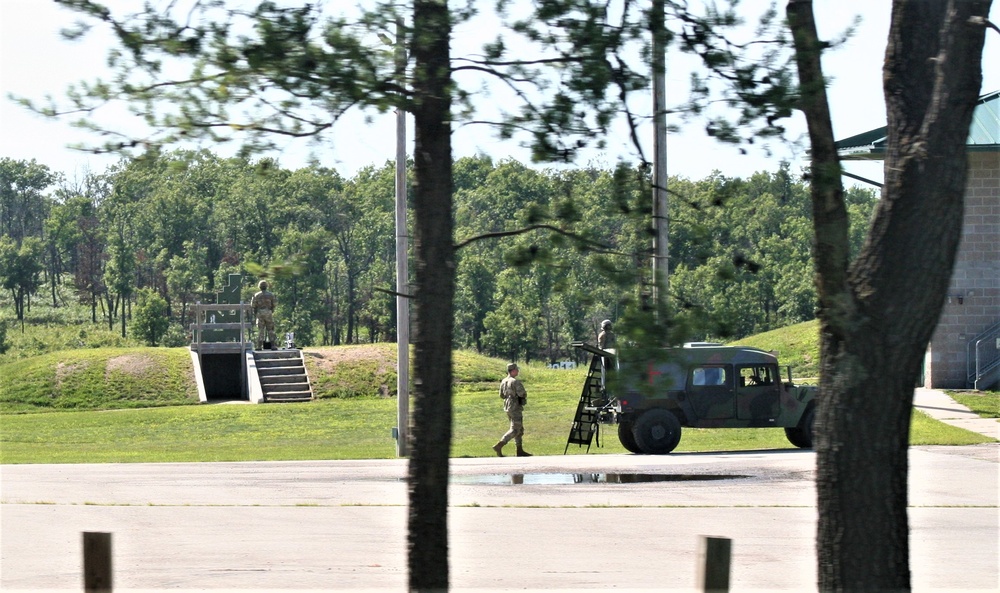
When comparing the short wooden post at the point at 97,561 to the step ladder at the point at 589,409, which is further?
the step ladder at the point at 589,409

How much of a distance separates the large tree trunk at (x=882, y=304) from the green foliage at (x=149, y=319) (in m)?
68.1

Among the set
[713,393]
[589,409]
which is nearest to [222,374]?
[589,409]

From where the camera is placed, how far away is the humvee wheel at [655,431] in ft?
72.3

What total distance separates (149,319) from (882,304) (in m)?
68.8

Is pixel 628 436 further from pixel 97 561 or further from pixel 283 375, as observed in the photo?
pixel 283 375

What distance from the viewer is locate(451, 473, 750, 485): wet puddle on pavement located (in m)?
18.0

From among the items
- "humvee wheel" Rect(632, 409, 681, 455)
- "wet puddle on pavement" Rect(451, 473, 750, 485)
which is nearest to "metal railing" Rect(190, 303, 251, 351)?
"humvee wheel" Rect(632, 409, 681, 455)

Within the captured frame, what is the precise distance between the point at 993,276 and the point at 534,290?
3420cm

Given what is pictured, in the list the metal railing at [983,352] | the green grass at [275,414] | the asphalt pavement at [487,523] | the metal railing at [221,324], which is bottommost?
the asphalt pavement at [487,523]

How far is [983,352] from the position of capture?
1276 inches

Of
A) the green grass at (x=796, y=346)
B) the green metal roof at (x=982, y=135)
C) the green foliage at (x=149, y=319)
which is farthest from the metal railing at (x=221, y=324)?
the green foliage at (x=149, y=319)

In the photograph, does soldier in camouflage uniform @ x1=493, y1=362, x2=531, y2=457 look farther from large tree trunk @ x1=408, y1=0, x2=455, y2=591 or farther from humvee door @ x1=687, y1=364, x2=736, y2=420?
large tree trunk @ x1=408, y1=0, x2=455, y2=591

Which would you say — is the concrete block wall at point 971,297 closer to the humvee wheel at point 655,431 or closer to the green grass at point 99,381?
the humvee wheel at point 655,431

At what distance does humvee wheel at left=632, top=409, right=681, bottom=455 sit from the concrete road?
0.83 metres
